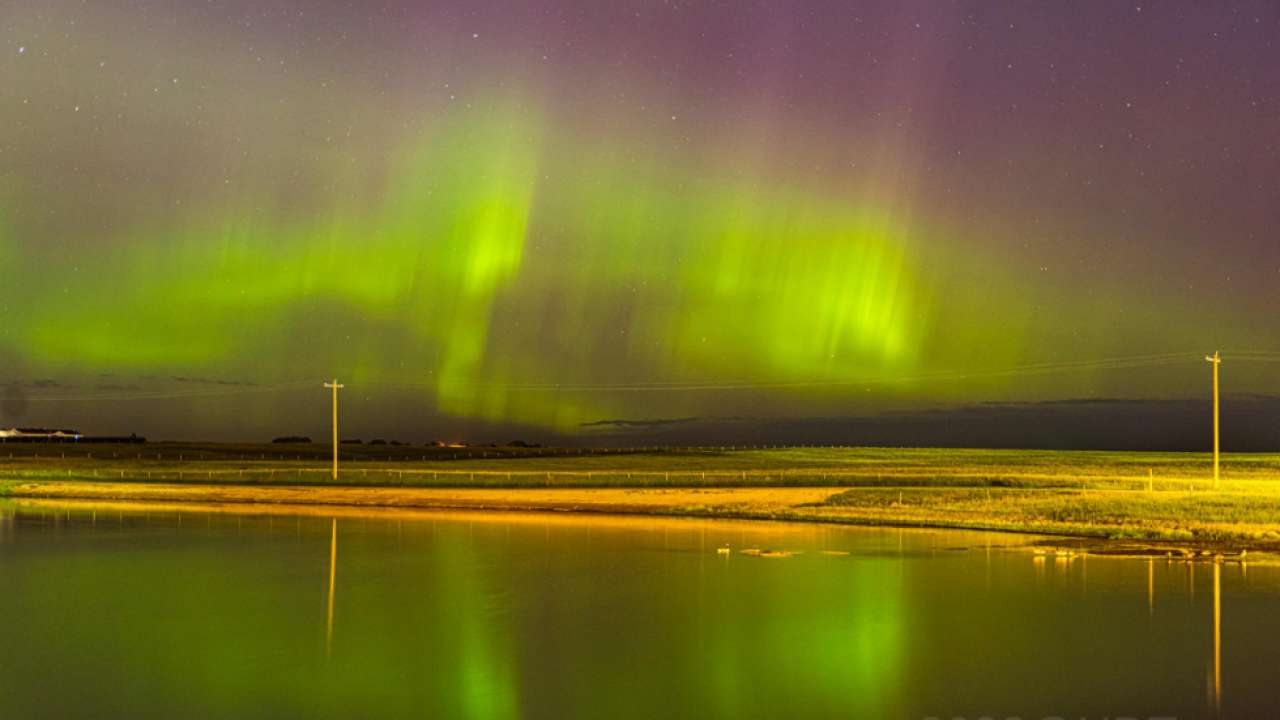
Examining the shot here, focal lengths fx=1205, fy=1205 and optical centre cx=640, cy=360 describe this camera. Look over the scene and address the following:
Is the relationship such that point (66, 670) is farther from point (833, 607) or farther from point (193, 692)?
point (833, 607)

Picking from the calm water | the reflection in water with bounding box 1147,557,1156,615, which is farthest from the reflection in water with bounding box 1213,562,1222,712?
the reflection in water with bounding box 1147,557,1156,615

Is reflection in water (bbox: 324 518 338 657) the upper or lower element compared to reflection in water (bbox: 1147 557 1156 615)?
lower

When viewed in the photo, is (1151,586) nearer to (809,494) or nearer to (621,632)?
(621,632)

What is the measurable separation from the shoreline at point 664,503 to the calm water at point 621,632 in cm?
395

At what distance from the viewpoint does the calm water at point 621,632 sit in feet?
44.6

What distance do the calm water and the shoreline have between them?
3949 mm

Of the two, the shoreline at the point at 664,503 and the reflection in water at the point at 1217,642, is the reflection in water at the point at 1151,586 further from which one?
the shoreline at the point at 664,503

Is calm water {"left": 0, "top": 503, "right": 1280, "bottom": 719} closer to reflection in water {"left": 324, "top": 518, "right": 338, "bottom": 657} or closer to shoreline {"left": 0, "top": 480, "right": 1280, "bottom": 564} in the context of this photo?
reflection in water {"left": 324, "top": 518, "right": 338, "bottom": 657}

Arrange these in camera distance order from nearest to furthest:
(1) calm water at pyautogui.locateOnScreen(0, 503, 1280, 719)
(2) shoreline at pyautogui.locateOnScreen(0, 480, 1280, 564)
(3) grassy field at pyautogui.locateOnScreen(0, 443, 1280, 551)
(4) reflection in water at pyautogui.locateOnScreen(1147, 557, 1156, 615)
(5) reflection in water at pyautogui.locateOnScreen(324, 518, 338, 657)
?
(1) calm water at pyautogui.locateOnScreen(0, 503, 1280, 719), (5) reflection in water at pyautogui.locateOnScreen(324, 518, 338, 657), (4) reflection in water at pyautogui.locateOnScreen(1147, 557, 1156, 615), (2) shoreline at pyautogui.locateOnScreen(0, 480, 1280, 564), (3) grassy field at pyautogui.locateOnScreen(0, 443, 1280, 551)

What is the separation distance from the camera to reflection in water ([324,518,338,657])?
1688cm

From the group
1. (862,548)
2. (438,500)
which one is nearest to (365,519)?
(438,500)

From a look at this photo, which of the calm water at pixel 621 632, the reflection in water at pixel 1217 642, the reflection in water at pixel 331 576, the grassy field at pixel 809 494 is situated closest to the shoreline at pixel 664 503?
the grassy field at pixel 809 494

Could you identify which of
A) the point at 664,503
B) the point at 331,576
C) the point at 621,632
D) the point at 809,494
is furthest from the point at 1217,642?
the point at 809,494

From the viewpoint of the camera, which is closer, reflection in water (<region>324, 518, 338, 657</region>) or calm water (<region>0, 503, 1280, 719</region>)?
calm water (<region>0, 503, 1280, 719</region>)
